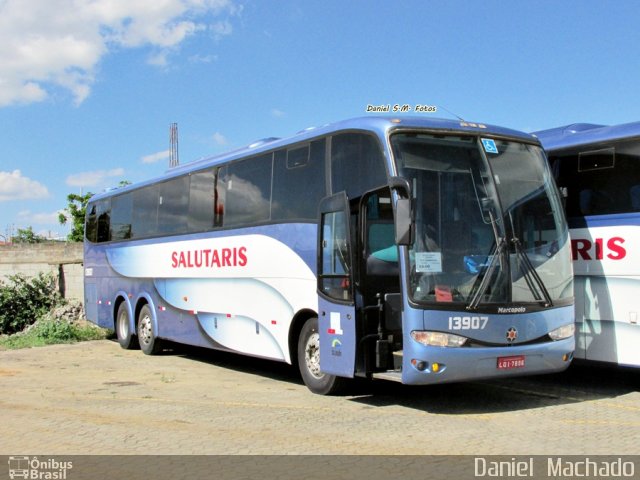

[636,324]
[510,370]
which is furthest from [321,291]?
[636,324]

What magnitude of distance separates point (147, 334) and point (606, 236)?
32.6 feet

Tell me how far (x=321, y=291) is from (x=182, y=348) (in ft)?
27.5

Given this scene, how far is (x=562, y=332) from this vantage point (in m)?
9.12

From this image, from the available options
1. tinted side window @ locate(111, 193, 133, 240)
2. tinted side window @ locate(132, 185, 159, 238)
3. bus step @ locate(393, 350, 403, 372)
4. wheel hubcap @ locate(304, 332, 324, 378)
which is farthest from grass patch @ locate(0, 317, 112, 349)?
bus step @ locate(393, 350, 403, 372)

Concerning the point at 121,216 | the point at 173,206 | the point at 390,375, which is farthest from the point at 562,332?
the point at 121,216

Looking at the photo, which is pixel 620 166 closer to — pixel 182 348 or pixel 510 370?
Result: pixel 510 370

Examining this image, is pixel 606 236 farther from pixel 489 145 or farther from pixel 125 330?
pixel 125 330

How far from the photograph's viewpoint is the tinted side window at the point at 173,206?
1427 centimetres

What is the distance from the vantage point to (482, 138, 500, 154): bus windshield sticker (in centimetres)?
921

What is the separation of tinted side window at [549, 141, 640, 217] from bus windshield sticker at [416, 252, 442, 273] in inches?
123
